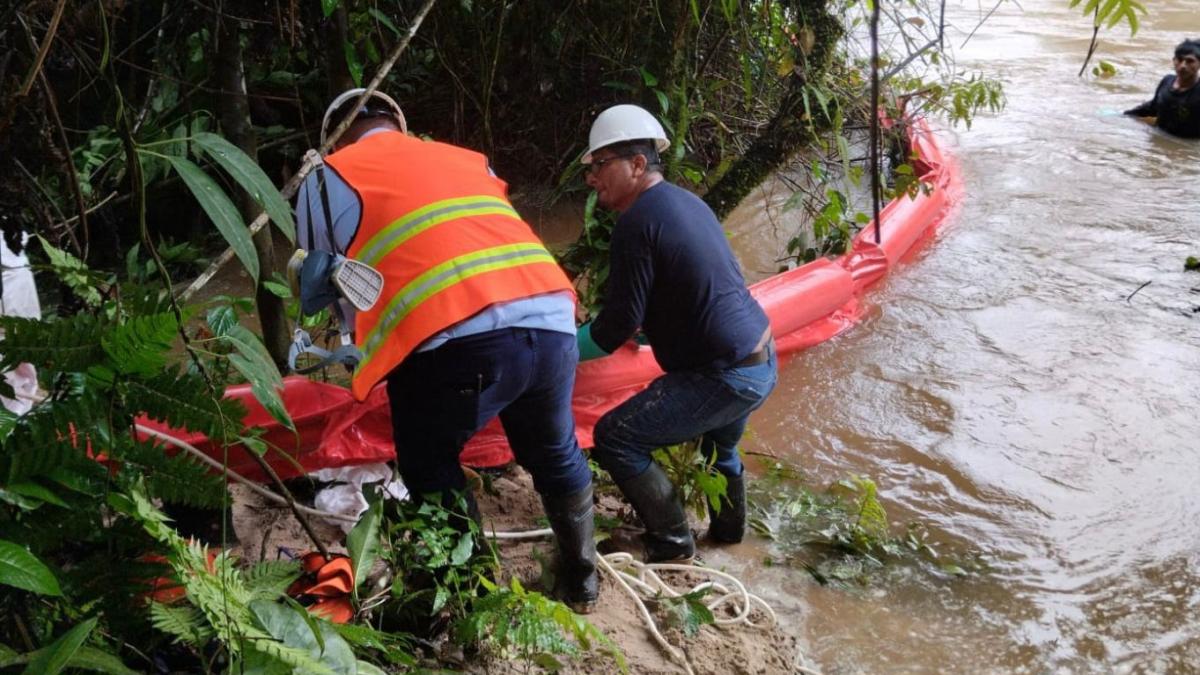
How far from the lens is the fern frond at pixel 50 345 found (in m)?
1.61

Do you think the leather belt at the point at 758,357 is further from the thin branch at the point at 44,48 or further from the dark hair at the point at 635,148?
the thin branch at the point at 44,48

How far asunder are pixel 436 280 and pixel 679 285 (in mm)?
891

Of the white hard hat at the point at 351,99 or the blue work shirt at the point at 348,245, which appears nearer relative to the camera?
the blue work shirt at the point at 348,245

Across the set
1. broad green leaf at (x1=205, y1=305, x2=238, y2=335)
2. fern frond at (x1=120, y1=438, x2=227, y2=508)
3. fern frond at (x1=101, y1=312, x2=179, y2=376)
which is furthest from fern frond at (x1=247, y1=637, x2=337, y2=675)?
broad green leaf at (x1=205, y1=305, x2=238, y2=335)

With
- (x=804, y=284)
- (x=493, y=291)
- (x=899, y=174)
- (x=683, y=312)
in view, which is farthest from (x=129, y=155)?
(x=899, y=174)

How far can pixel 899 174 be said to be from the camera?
17.3 ft

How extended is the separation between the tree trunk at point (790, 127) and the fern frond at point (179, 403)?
3.19m

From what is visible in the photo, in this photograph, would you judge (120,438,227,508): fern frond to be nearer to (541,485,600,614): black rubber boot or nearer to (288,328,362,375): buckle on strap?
(288,328,362,375): buckle on strap

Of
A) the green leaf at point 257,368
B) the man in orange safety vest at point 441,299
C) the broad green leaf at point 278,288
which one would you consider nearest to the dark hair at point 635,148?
the man in orange safety vest at point 441,299

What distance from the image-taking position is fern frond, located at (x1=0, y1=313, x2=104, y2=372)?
5.29 ft

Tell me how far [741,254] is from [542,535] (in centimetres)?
349

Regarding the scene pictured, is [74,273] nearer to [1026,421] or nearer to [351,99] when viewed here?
[351,99]

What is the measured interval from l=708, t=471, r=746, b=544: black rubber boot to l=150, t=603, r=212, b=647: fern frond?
1.94 metres

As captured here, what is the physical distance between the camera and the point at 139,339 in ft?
5.31
